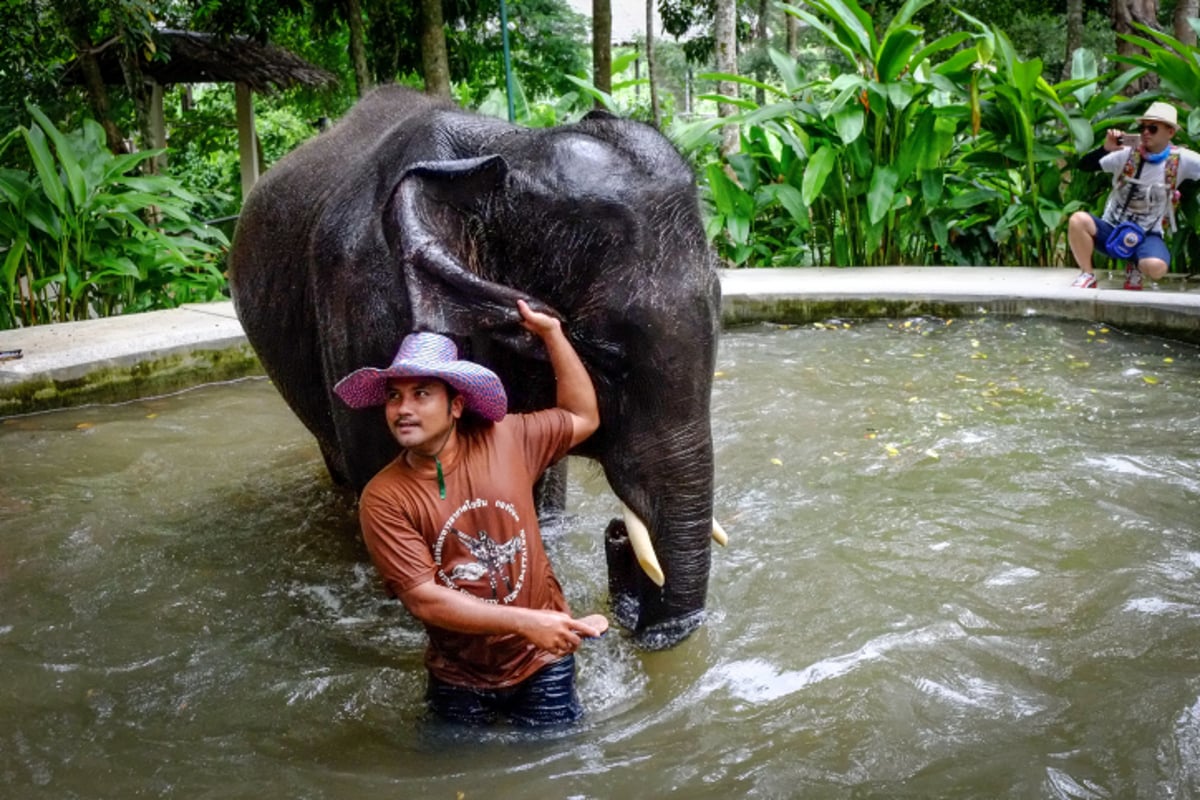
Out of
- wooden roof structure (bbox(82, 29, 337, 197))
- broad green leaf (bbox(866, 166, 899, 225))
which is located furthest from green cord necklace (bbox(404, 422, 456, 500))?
wooden roof structure (bbox(82, 29, 337, 197))

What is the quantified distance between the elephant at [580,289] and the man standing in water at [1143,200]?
6190 mm

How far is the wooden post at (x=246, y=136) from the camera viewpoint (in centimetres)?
1509

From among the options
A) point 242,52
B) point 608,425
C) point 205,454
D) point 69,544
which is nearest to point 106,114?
point 242,52

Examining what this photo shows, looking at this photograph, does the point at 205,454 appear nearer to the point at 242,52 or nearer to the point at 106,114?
the point at 106,114

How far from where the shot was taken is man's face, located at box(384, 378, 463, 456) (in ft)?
8.89

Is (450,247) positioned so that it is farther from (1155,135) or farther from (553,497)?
(1155,135)

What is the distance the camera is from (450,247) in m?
3.10

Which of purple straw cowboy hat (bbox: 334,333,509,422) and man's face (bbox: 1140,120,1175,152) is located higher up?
man's face (bbox: 1140,120,1175,152)

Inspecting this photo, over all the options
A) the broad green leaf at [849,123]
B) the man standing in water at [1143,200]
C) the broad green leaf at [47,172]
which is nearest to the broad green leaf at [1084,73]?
the man standing in water at [1143,200]

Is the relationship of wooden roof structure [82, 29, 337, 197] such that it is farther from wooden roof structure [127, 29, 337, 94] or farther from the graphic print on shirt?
the graphic print on shirt

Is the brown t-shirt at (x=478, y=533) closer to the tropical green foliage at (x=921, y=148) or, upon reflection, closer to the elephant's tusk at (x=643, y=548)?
the elephant's tusk at (x=643, y=548)

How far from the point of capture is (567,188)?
125 inches

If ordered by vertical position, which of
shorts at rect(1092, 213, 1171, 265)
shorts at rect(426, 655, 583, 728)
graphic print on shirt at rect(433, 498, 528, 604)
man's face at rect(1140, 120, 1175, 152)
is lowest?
shorts at rect(426, 655, 583, 728)

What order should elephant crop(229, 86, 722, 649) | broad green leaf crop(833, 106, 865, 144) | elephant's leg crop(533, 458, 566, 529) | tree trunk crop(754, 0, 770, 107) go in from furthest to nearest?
tree trunk crop(754, 0, 770, 107) < broad green leaf crop(833, 106, 865, 144) < elephant's leg crop(533, 458, 566, 529) < elephant crop(229, 86, 722, 649)
